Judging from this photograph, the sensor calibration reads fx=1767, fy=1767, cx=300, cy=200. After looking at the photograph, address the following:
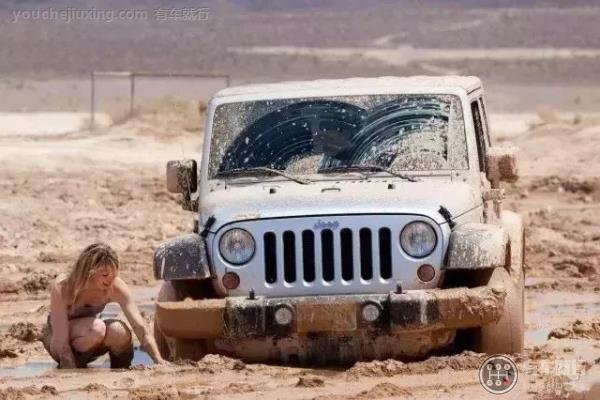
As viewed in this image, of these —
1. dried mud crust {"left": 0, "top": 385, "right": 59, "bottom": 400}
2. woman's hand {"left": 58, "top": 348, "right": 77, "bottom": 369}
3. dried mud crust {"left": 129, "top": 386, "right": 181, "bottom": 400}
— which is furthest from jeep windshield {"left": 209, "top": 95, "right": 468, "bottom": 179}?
dried mud crust {"left": 0, "top": 385, "right": 59, "bottom": 400}

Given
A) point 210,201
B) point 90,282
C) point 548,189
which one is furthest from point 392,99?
point 548,189

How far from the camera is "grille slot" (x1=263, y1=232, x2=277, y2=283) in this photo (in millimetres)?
9562

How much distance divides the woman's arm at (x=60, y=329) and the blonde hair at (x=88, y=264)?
0.05 metres

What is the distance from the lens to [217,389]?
9.09 m

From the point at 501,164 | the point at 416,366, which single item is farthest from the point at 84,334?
the point at 501,164

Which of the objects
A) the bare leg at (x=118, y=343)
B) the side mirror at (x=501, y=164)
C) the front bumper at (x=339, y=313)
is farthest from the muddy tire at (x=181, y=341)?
the side mirror at (x=501, y=164)

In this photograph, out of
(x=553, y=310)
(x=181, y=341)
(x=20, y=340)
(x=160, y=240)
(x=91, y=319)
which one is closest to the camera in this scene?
(x=181, y=341)

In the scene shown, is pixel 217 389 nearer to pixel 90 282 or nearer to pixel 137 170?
pixel 90 282

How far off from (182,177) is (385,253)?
66.1 inches

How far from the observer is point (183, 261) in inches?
380

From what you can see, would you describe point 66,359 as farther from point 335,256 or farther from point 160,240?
point 160,240

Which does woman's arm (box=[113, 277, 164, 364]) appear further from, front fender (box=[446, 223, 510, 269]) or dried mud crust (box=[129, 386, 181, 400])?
front fender (box=[446, 223, 510, 269])

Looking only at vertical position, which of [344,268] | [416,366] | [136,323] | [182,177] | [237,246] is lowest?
[416,366]

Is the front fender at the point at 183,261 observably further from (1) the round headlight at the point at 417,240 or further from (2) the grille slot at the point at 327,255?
(1) the round headlight at the point at 417,240
